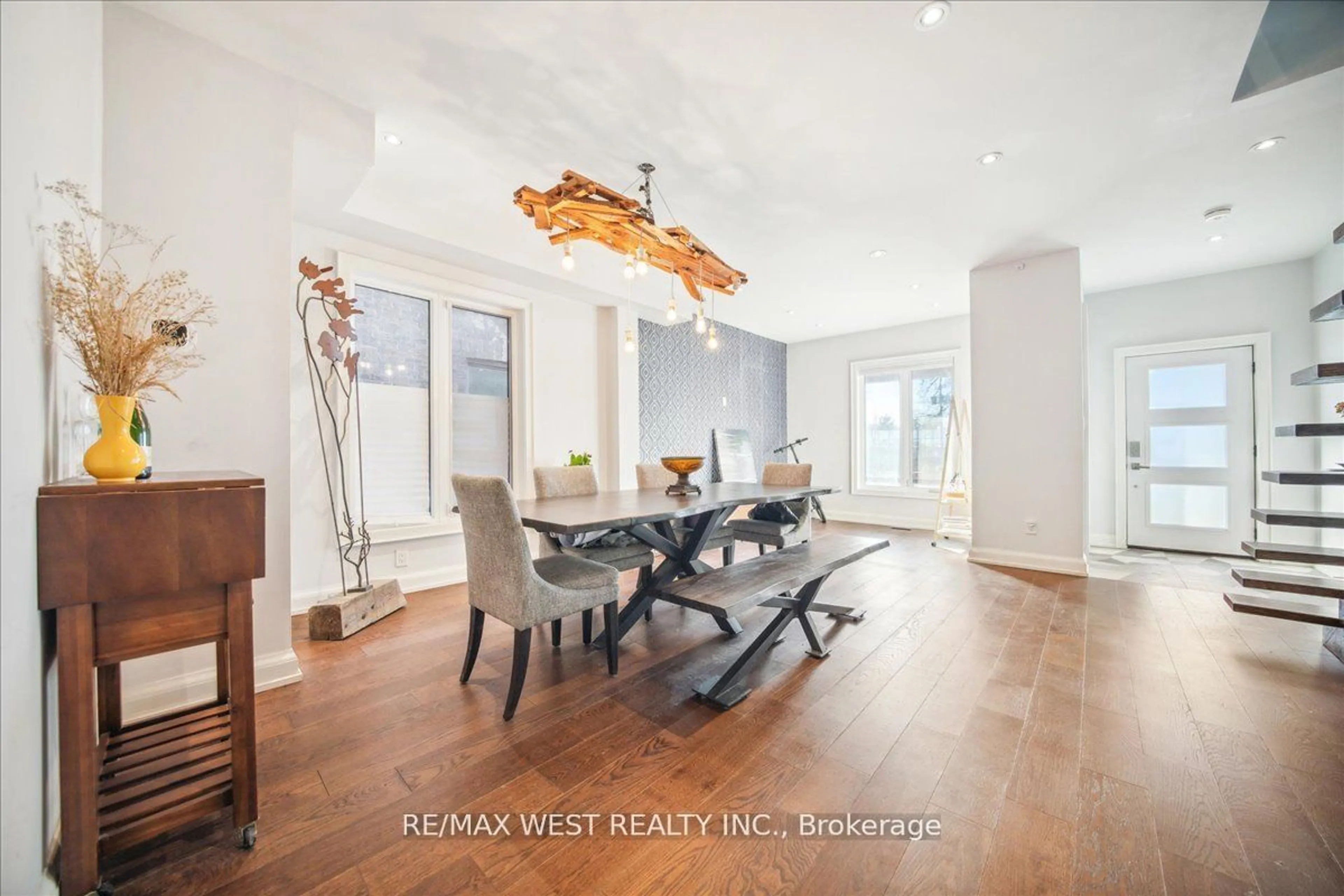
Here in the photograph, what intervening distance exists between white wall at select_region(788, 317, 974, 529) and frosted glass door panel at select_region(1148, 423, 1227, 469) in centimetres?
176

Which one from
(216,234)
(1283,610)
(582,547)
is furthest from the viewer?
(582,547)

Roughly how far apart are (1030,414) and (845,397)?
2.89 metres

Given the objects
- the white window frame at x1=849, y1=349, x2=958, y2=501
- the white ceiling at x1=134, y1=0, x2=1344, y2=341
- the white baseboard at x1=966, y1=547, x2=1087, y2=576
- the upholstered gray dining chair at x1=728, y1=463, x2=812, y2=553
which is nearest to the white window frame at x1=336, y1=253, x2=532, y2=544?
the white ceiling at x1=134, y1=0, x2=1344, y2=341

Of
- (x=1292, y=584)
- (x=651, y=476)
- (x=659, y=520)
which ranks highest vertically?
(x=651, y=476)

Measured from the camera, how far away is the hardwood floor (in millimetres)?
1223

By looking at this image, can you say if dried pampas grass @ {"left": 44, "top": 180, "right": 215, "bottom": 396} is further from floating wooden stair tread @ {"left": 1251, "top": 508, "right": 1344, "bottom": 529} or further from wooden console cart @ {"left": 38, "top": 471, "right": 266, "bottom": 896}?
floating wooden stair tread @ {"left": 1251, "top": 508, "right": 1344, "bottom": 529}

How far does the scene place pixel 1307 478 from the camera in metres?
2.39

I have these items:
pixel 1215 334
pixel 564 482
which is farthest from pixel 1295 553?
pixel 564 482

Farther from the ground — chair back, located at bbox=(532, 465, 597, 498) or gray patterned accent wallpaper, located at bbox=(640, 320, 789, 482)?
gray patterned accent wallpaper, located at bbox=(640, 320, 789, 482)

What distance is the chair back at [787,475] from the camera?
4.00 metres

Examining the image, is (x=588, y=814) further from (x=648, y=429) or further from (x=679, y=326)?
(x=679, y=326)

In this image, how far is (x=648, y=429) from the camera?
542 centimetres

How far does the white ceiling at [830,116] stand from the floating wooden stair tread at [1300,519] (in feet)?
6.39

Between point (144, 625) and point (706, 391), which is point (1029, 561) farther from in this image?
point (144, 625)
